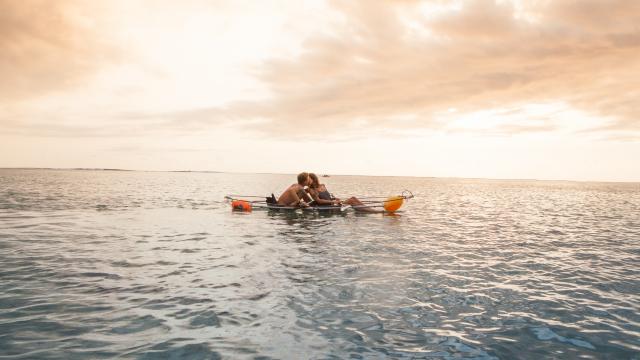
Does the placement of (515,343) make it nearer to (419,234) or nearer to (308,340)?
(308,340)

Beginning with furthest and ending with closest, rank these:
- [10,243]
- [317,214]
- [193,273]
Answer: [317,214] < [10,243] < [193,273]

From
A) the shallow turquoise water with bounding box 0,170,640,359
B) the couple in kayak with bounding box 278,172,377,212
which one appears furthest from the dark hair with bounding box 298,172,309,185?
the shallow turquoise water with bounding box 0,170,640,359

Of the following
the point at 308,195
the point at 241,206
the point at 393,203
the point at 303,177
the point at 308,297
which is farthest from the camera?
the point at 393,203

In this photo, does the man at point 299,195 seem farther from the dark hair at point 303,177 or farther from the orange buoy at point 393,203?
the orange buoy at point 393,203

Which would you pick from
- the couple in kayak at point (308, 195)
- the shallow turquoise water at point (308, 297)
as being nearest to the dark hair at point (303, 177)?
the couple in kayak at point (308, 195)

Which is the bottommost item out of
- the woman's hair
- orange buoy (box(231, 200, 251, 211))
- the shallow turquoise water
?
the shallow turquoise water

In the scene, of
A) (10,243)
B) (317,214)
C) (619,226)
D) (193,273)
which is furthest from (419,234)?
(10,243)

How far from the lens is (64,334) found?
6789mm

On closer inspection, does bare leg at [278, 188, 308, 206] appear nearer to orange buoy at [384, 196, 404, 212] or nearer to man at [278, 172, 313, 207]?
man at [278, 172, 313, 207]

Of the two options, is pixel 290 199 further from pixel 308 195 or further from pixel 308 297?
pixel 308 297

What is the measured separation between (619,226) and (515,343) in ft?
89.8

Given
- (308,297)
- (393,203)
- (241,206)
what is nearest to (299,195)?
(241,206)

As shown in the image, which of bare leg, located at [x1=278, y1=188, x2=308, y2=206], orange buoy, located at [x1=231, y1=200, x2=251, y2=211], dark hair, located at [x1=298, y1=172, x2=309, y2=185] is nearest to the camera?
dark hair, located at [x1=298, y1=172, x2=309, y2=185]

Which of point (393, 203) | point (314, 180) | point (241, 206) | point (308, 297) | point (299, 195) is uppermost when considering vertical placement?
point (314, 180)
